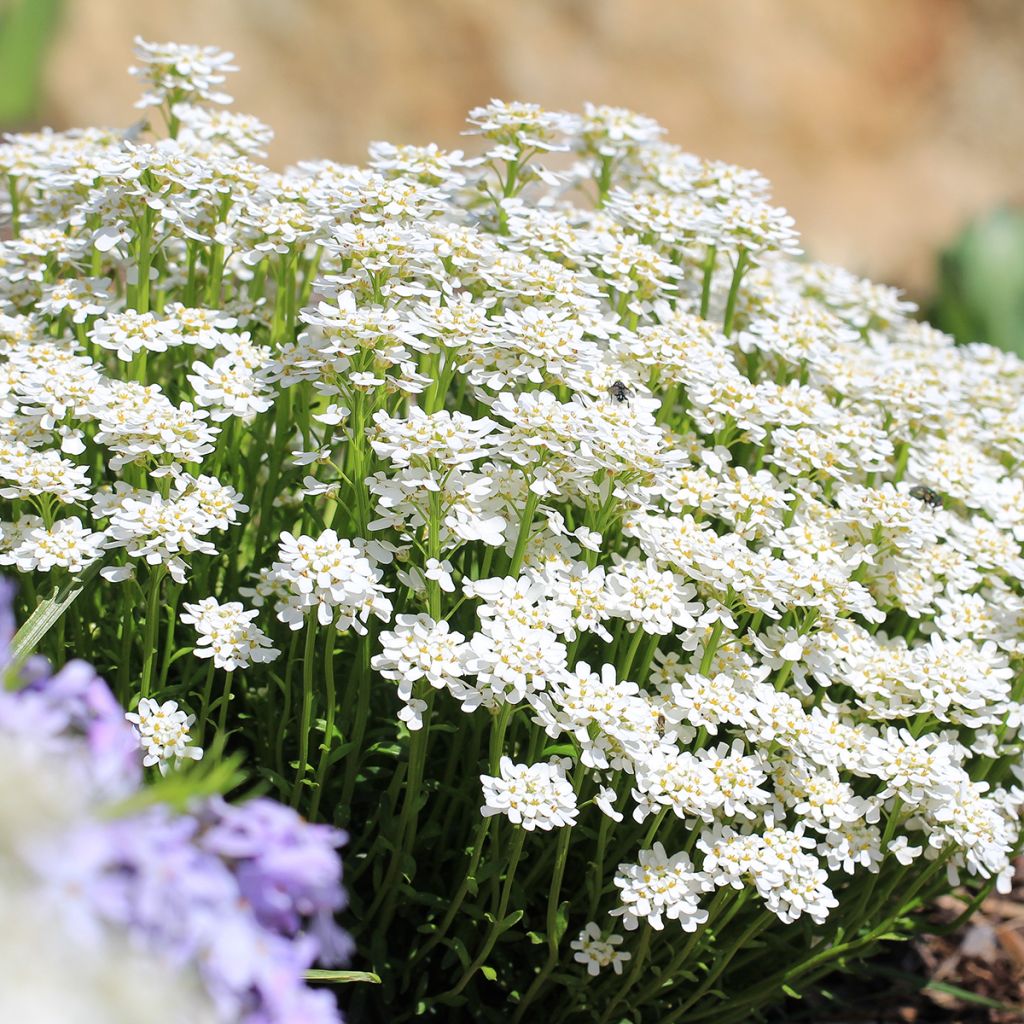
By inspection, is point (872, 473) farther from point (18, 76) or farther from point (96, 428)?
point (18, 76)

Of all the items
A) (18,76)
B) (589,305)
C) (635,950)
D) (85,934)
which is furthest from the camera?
(18,76)

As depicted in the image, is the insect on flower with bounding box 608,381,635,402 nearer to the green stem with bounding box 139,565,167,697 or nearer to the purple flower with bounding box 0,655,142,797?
the green stem with bounding box 139,565,167,697

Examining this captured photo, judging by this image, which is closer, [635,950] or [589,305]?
[635,950]

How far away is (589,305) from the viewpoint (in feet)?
9.20

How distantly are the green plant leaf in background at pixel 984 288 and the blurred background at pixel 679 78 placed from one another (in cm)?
218

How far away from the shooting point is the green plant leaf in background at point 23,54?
894 cm

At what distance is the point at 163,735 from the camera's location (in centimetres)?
237

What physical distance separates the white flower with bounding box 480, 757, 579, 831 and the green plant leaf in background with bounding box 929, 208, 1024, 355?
4272mm

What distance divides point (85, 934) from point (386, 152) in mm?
2455

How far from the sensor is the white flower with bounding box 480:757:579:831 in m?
2.22

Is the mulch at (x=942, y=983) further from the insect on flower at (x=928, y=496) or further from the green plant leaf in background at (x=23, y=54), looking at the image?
the green plant leaf in background at (x=23, y=54)

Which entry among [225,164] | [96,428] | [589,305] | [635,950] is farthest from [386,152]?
[635,950]

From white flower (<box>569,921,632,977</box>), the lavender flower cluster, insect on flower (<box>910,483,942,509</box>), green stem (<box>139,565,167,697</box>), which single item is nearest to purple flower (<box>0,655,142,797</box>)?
the lavender flower cluster

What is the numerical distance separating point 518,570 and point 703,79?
7.36 meters
